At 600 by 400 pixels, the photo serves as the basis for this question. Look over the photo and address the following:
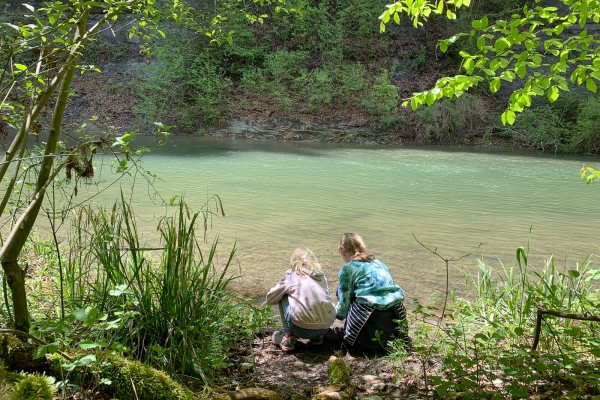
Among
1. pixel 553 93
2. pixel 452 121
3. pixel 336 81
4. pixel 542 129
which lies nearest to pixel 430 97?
pixel 553 93

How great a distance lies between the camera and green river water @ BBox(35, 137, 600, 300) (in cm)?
558

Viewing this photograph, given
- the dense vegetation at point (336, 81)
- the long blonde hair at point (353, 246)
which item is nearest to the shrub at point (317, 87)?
the dense vegetation at point (336, 81)

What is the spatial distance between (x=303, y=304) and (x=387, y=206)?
5.45 m

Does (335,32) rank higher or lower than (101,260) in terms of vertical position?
higher

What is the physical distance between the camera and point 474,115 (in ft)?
65.0

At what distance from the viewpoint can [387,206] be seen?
8.45 meters

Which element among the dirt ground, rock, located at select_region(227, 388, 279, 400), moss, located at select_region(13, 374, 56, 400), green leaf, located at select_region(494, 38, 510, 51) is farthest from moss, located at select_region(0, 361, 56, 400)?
green leaf, located at select_region(494, 38, 510, 51)

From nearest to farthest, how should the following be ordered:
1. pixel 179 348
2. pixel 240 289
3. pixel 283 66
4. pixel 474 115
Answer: pixel 179 348
pixel 240 289
pixel 474 115
pixel 283 66

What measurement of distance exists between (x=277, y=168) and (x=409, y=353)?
31.9 ft

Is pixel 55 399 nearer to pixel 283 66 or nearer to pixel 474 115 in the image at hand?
pixel 474 115

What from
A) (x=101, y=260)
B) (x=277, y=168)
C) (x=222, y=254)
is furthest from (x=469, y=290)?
(x=277, y=168)

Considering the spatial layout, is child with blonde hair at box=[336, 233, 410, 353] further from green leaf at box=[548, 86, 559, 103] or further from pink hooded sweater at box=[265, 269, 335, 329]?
green leaf at box=[548, 86, 559, 103]

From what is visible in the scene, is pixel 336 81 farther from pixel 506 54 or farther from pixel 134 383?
pixel 134 383

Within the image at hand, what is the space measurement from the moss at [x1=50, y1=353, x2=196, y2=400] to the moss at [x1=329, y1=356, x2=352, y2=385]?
888mm
